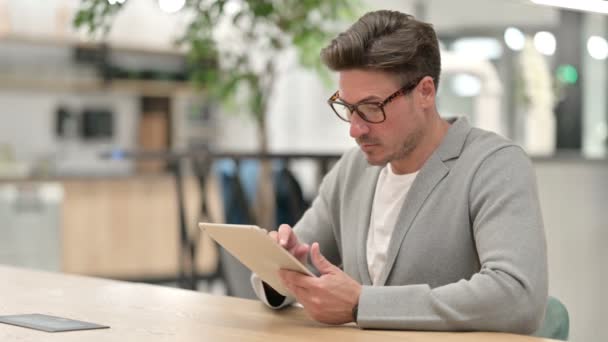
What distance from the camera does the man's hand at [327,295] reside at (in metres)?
1.96

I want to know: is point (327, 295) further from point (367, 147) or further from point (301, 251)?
point (367, 147)

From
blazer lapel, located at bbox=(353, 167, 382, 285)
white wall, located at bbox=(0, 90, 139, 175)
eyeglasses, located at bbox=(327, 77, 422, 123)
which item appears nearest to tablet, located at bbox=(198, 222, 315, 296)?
blazer lapel, located at bbox=(353, 167, 382, 285)

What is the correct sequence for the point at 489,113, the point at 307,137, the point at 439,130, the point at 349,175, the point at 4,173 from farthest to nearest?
the point at 307,137 → the point at 4,173 → the point at 489,113 → the point at 349,175 → the point at 439,130

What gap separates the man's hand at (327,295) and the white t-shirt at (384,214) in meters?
0.35

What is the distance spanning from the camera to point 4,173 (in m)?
7.98

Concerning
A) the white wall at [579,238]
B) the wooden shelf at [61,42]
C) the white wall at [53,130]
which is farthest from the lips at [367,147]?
the white wall at [53,130]

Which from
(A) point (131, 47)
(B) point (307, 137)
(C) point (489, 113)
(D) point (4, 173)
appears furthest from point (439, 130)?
(B) point (307, 137)

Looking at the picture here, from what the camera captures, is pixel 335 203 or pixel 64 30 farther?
pixel 64 30

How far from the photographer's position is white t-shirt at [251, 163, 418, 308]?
7.62ft

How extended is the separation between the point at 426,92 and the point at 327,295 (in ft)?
1.75

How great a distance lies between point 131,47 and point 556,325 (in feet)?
23.5

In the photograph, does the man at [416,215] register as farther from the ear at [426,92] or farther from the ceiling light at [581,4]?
the ceiling light at [581,4]

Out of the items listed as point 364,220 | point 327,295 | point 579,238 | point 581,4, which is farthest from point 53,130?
point 327,295

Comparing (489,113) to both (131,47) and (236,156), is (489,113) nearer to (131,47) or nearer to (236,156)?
(236,156)
